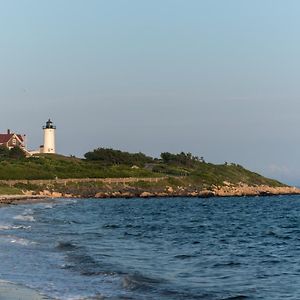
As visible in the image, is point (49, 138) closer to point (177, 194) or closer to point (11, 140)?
point (11, 140)

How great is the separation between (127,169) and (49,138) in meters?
30.5

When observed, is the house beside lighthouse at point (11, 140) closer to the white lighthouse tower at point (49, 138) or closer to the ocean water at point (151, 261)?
the white lighthouse tower at point (49, 138)

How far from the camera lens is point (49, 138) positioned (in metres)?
151

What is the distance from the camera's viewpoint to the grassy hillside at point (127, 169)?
112 m

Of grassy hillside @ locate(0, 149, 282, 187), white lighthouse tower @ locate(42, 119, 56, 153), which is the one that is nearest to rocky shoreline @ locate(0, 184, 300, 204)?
grassy hillside @ locate(0, 149, 282, 187)

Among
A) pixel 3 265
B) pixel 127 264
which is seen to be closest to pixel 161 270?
pixel 127 264

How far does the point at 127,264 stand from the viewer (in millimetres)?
24438

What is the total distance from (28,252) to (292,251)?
456 inches

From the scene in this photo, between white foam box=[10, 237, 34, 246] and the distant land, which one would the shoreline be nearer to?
the distant land

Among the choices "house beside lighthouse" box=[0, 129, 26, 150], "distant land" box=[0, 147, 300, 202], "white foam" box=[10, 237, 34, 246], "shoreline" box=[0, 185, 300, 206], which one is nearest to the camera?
"white foam" box=[10, 237, 34, 246]

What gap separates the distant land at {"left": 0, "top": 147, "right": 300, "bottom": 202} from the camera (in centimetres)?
10269

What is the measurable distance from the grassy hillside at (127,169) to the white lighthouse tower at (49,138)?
6.77m

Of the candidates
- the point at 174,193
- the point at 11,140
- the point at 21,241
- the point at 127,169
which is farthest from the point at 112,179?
the point at 21,241

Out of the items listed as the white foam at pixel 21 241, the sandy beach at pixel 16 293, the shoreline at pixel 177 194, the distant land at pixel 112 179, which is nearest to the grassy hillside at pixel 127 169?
the distant land at pixel 112 179
